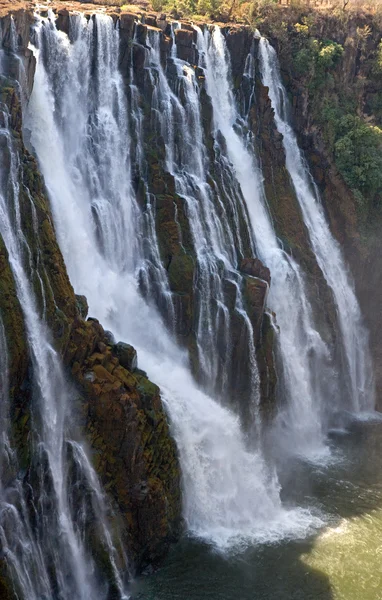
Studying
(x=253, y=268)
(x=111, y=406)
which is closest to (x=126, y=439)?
(x=111, y=406)

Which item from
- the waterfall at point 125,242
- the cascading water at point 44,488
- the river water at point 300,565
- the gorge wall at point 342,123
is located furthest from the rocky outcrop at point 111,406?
A: the gorge wall at point 342,123

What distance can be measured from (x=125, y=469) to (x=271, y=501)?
620 centimetres

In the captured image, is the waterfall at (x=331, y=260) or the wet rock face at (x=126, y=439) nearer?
the wet rock face at (x=126, y=439)

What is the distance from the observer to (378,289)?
39219mm

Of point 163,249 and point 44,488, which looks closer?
point 44,488

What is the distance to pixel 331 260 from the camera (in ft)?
125

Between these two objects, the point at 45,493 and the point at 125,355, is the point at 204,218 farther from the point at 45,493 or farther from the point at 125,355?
the point at 45,493

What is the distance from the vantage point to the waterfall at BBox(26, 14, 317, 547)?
24172 mm

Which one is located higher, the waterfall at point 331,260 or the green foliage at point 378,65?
the green foliage at point 378,65

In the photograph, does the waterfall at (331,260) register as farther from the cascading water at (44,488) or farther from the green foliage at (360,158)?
the cascading water at (44,488)

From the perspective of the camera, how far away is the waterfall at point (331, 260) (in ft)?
120

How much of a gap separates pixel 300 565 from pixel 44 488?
26.9ft

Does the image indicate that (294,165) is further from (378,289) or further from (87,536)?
(87,536)

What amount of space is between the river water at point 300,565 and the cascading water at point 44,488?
190 cm
